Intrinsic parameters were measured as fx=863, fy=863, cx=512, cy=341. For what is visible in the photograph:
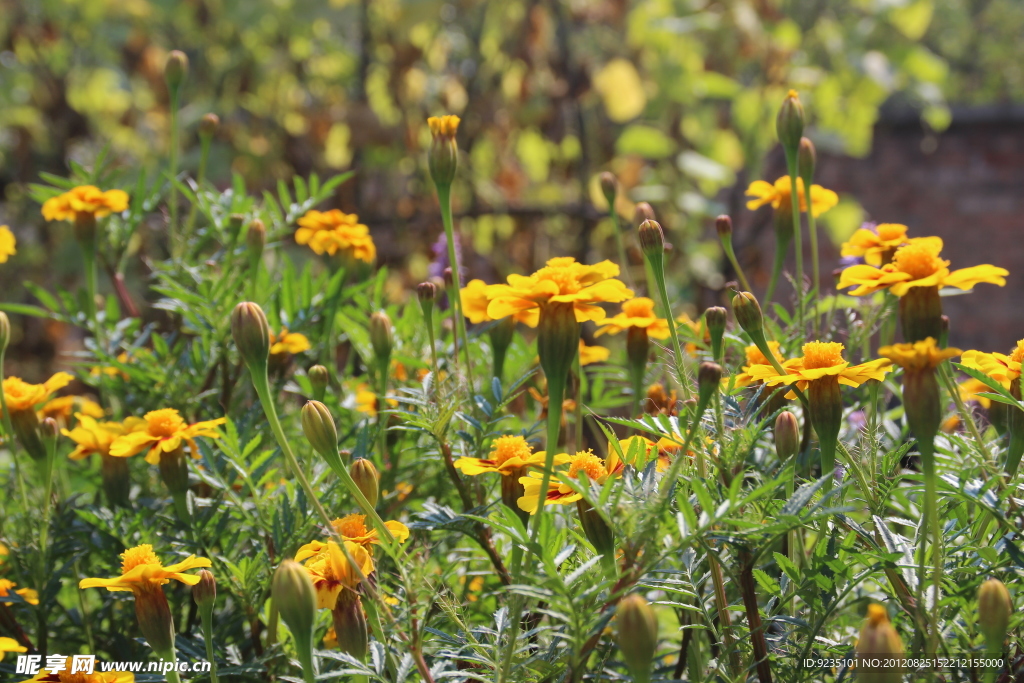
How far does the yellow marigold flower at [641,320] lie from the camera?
0.70 meters

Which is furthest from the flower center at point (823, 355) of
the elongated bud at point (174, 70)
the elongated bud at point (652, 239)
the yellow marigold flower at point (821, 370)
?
the elongated bud at point (174, 70)

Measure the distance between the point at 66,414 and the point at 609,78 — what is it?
234cm

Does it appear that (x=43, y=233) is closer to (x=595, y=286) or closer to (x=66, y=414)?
(x=66, y=414)

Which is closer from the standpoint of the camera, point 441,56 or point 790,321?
point 790,321

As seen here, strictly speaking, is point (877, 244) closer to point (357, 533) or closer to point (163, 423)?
point (357, 533)

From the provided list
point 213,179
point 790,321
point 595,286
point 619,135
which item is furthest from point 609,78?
point 595,286

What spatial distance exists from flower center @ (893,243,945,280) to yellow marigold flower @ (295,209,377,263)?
51cm

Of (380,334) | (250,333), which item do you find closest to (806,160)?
(380,334)

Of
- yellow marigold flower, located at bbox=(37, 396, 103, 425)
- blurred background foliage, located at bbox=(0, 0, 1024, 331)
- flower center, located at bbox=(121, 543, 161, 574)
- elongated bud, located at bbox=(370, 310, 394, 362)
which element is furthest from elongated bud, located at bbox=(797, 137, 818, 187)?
blurred background foliage, located at bbox=(0, 0, 1024, 331)

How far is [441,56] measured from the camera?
2998mm

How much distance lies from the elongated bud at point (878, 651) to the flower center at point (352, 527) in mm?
276

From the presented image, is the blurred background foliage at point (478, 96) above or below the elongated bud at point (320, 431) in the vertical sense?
above

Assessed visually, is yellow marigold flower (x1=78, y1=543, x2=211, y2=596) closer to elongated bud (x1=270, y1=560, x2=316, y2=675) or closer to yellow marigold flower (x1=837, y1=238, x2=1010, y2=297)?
elongated bud (x1=270, y1=560, x2=316, y2=675)

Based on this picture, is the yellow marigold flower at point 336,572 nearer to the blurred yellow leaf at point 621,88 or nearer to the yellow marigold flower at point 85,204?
the yellow marigold flower at point 85,204
